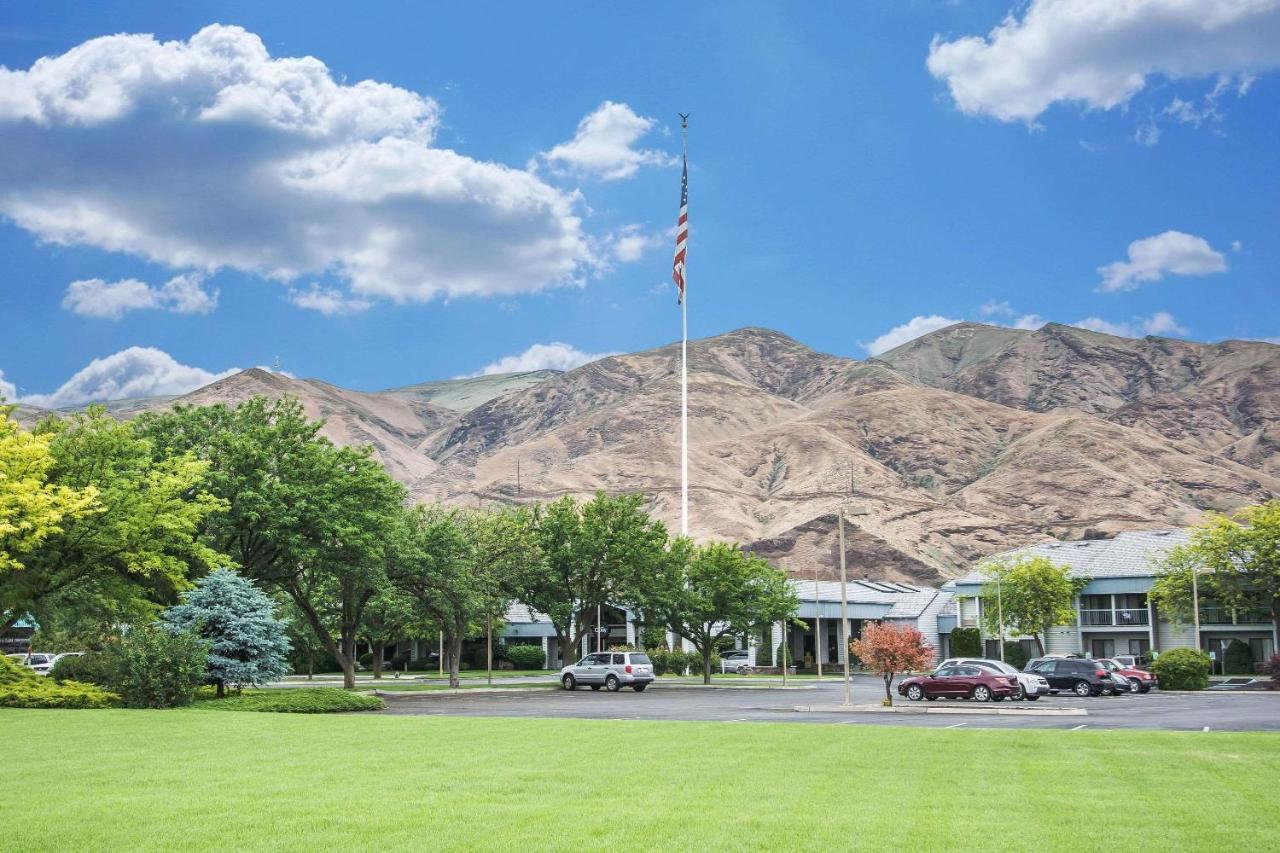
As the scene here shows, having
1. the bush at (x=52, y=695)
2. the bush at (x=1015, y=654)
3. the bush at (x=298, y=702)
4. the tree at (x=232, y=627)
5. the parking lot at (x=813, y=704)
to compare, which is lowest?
the bush at (x=1015, y=654)

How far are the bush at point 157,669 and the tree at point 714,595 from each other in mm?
34984

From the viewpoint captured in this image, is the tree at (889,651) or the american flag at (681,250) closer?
the tree at (889,651)

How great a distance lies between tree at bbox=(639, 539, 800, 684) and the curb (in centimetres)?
2499

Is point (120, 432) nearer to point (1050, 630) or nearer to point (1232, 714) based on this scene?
point (1232, 714)

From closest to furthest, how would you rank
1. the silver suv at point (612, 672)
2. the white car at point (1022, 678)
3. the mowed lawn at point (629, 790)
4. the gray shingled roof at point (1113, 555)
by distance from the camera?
the mowed lawn at point (629, 790), the white car at point (1022, 678), the silver suv at point (612, 672), the gray shingled roof at point (1113, 555)

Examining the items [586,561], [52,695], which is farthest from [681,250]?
[52,695]

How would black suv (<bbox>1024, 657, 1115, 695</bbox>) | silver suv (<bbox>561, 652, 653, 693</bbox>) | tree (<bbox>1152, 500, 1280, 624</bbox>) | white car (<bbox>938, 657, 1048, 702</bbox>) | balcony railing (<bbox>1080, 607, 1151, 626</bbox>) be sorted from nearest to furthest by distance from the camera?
white car (<bbox>938, 657, 1048, 702</bbox>) → black suv (<bbox>1024, 657, 1115, 695</bbox>) → silver suv (<bbox>561, 652, 653, 693</bbox>) → tree (<bbox>1152, 500, 1280, 624</bbox>) → balcony railing (<bbox>1080, 607, 1151, 626</bbox>)

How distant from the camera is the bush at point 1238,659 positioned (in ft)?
233

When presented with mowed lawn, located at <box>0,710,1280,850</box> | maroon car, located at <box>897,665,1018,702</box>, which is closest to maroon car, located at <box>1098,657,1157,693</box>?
maroon car, located at <box>897,665,1018,702</box>

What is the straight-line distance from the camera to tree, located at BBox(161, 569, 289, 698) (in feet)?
107

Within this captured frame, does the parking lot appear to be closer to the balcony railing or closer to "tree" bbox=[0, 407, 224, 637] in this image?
"tree" bbox=[0, 407, 224, 637]

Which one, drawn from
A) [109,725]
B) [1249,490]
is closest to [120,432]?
[109,725]

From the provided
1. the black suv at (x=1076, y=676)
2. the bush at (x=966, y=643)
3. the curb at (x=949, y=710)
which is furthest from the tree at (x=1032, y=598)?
the curb at (x=949, y=710)

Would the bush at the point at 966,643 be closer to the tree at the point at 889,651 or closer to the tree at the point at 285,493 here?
the tree at the point at 889,651
